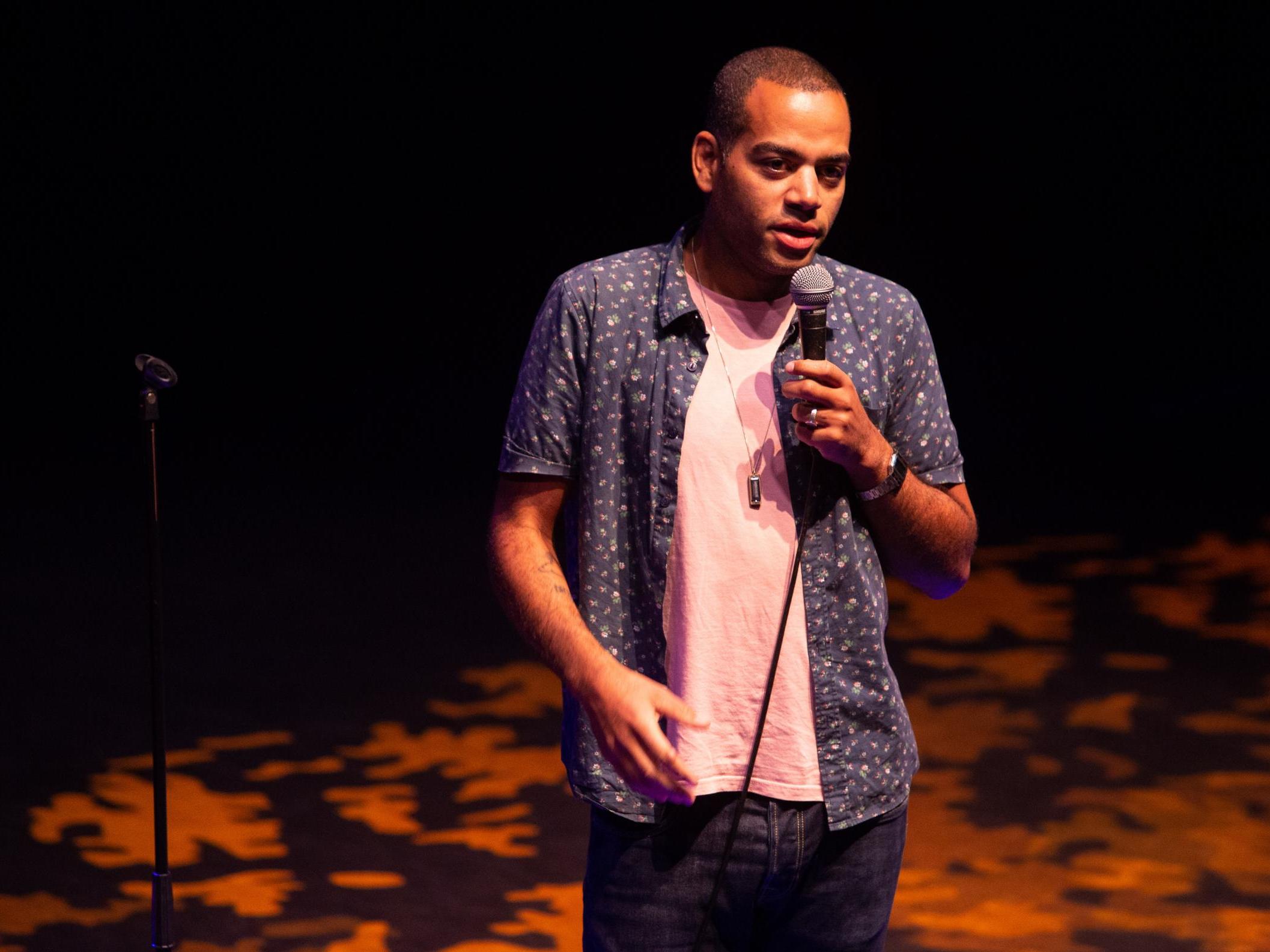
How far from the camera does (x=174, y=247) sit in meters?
7.73

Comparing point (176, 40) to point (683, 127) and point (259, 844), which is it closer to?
point (683, 127)

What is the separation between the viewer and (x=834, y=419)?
143 cm

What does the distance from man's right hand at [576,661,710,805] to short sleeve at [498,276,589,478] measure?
0.85 ft

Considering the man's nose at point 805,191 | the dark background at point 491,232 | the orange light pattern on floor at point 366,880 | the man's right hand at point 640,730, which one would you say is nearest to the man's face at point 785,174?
the man's nose at point 805,191

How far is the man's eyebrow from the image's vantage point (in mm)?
1538

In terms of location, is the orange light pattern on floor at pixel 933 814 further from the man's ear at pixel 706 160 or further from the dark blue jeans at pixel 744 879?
the man's ear at pixel 706 160

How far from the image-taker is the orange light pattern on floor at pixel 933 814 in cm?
316

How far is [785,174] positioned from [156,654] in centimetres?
109

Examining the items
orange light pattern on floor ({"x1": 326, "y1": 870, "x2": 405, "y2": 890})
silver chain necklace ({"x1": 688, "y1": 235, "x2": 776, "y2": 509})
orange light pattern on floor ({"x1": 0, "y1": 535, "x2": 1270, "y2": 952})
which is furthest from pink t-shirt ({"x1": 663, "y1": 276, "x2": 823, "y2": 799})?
orange light pattern on floor ({"x1": 326, "y1": 870, "x2": 405, "y2": 890})

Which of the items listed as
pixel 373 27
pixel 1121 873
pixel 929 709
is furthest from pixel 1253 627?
pixel 373 27

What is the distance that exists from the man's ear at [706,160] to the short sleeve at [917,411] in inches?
9.8

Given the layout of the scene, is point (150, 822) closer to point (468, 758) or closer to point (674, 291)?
point (468, 758)

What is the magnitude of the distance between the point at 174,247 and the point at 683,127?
8.68ft

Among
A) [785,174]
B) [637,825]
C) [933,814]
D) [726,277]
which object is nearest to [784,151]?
[785,174]
